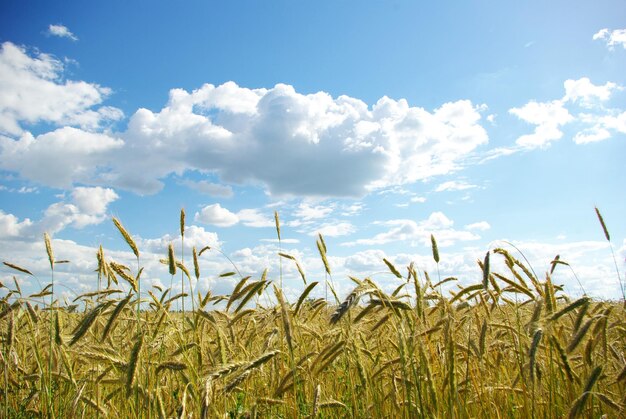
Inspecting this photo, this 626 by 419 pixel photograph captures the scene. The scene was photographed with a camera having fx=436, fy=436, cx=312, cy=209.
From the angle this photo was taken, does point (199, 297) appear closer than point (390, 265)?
No

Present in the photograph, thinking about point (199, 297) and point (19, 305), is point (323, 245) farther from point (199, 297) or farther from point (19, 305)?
point (19, 305)

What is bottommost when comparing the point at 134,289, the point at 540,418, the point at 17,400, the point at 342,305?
the point at 540,418

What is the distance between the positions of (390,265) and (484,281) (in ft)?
2.68

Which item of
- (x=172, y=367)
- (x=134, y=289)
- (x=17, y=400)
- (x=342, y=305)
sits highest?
(x=134, y=289)

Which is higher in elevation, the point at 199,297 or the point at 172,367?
the point at 199,297

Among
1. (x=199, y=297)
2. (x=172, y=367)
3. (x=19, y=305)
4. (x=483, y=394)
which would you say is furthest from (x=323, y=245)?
(x=19, y=305)

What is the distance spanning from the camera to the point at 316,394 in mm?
2320

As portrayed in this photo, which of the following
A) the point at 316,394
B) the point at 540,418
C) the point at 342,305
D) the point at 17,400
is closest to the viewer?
the point at 342,305

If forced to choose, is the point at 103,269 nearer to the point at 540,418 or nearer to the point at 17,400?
the point at 17,400

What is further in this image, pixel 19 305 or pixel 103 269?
pixel 103 269

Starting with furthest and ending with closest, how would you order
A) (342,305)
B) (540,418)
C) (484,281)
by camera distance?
(540,418) → (484,281) → (342,305)

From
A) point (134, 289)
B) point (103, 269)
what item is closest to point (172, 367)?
point (134, 289)

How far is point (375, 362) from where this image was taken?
335 centimetres

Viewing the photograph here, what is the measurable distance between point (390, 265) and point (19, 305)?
2.87m
